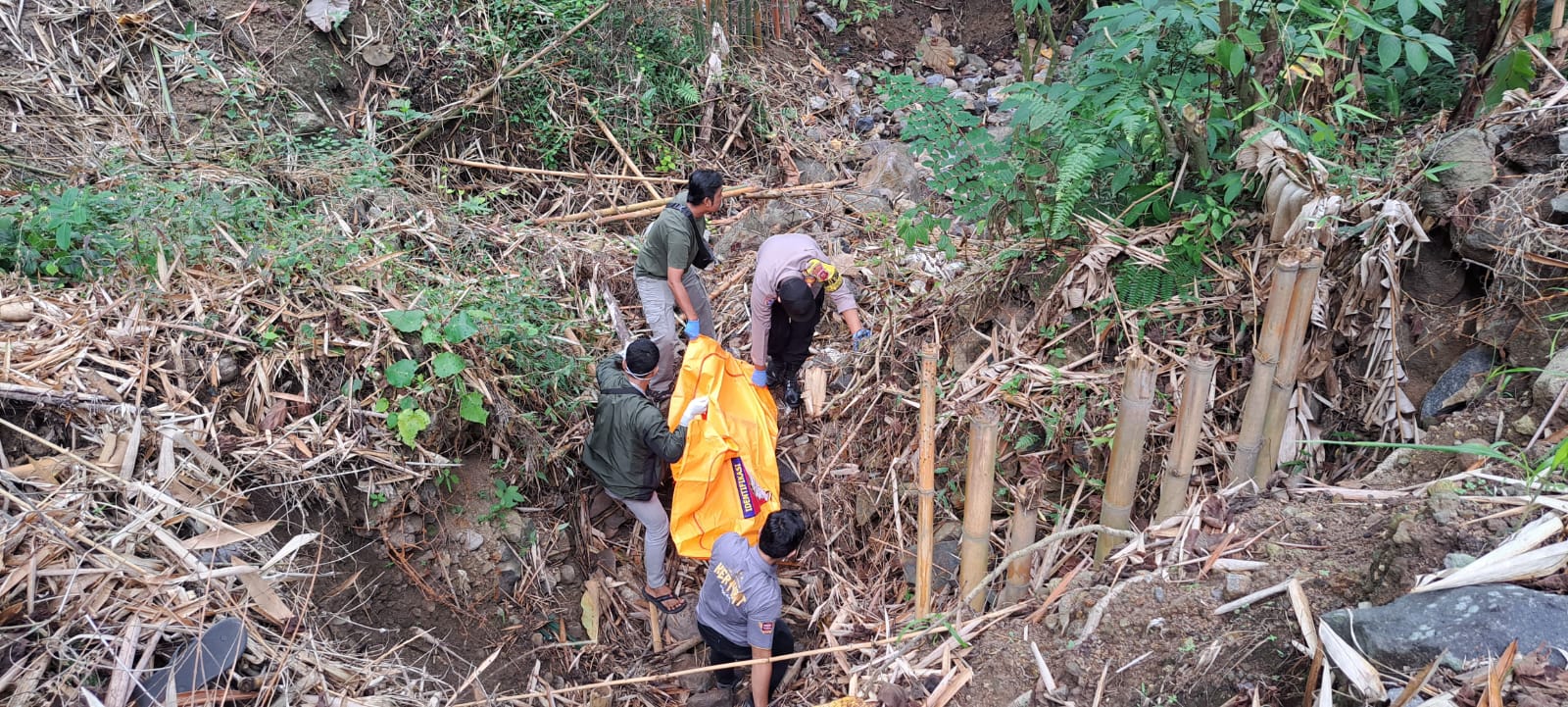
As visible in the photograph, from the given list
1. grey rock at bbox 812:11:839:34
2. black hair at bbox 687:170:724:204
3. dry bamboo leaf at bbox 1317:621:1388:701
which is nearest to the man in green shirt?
black hair at bbox 687:170:724:204

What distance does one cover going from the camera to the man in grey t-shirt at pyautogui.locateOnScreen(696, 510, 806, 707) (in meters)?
3.86

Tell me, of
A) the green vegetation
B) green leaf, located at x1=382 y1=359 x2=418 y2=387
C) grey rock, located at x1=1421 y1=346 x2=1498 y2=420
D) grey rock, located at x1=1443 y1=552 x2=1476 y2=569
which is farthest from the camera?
the green vegetation

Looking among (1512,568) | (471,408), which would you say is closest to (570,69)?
(471,408)

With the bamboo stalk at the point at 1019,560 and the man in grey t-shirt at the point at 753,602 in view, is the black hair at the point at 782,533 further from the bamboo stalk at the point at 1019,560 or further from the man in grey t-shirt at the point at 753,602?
the bamboo stalk at the point at 1019,560

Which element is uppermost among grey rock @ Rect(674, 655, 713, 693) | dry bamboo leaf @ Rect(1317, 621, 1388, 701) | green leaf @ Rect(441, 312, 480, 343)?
dry bamboo leaf @ Rect(1317, 621, 1388, 701)

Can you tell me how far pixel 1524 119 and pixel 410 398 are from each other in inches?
185

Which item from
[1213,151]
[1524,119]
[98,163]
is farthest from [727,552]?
[98,163]

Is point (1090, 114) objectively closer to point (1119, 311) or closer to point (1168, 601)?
point (1119, 311)

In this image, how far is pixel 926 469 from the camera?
9.71 feet

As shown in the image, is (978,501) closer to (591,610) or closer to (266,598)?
(591,610)

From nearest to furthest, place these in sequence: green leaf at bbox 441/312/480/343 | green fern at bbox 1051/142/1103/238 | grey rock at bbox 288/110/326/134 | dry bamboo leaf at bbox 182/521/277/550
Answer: dry bamboo leaf at bbox 182/521/277/550 → green fern at bbox 1051/142/1103/238 → green leaf at bbox 441/312/480/343 → grey rock at bbox 288/110/326/134

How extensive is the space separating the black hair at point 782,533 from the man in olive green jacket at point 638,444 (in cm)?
65

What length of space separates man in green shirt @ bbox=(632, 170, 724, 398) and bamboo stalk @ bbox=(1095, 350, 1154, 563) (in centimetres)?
256

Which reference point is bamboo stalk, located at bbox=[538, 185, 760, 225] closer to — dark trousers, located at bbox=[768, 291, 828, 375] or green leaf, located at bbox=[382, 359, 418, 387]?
dark trousers, located at bbox=[768, 291, 828, 375]
